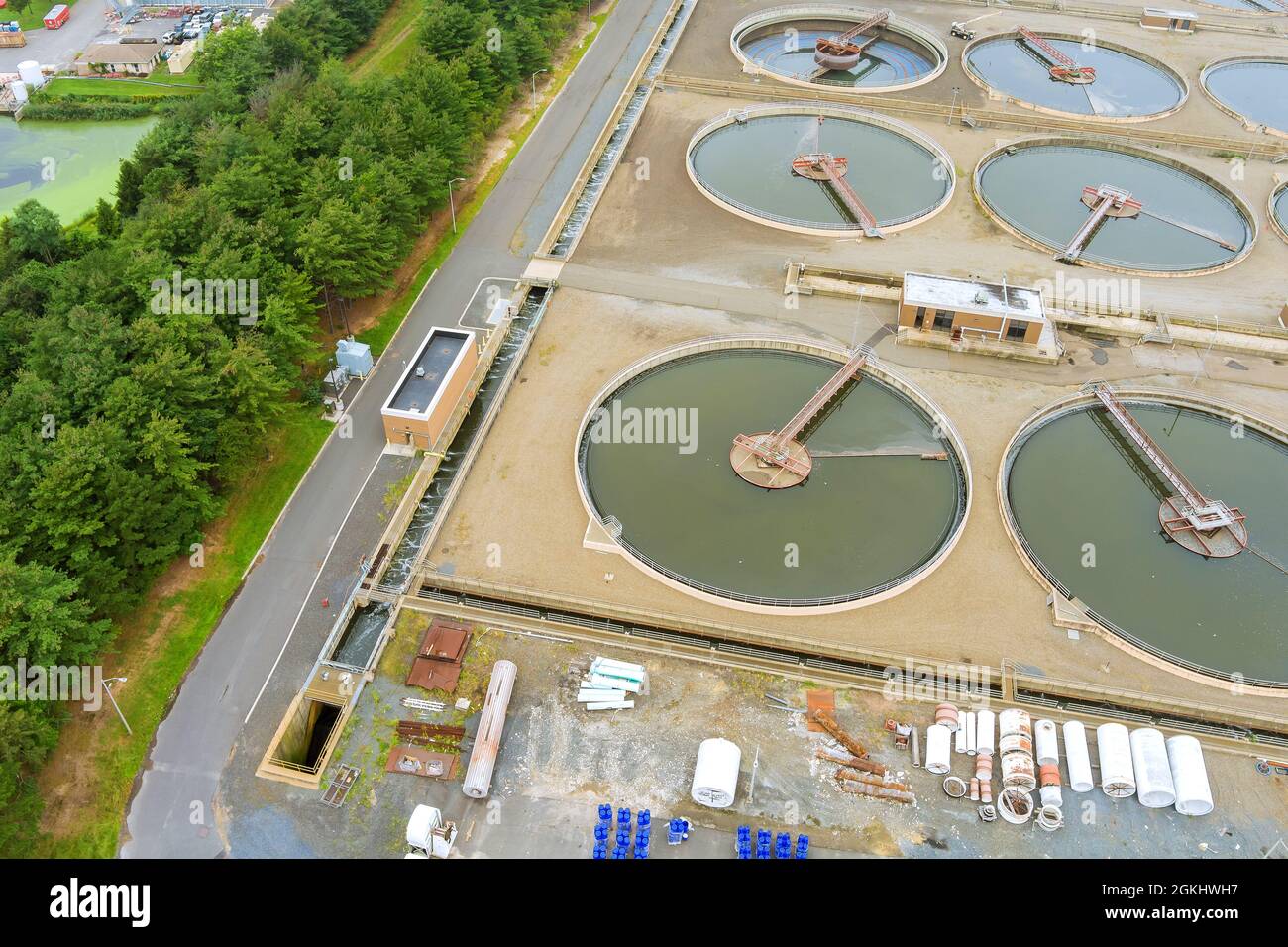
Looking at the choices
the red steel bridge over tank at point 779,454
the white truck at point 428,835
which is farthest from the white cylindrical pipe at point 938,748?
the white truck at point 428,835

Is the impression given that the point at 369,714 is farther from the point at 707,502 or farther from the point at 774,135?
the point at 774,135

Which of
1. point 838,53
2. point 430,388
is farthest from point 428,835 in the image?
point 838,53

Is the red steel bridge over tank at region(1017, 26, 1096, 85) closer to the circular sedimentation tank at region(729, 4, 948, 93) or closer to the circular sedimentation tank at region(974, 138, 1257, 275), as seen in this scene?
the circular sedimentation tank at region(729, 4, 948, 93)

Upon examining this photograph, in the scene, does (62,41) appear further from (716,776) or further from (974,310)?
(716,776)

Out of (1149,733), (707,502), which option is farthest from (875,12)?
(1149,733)

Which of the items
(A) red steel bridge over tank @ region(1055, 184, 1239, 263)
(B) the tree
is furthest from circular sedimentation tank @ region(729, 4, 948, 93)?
(B) the tree
